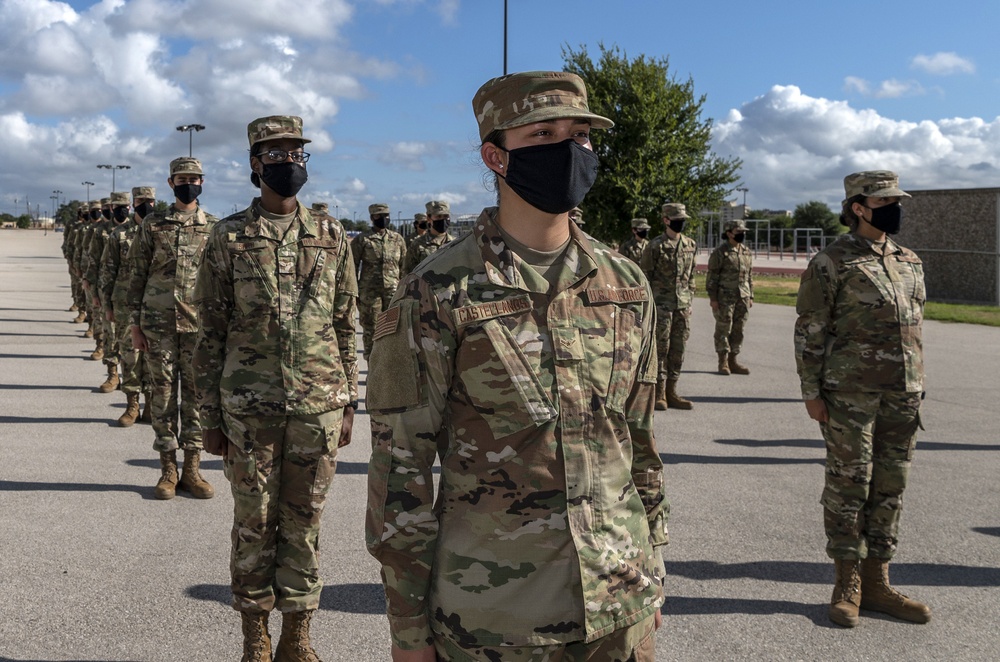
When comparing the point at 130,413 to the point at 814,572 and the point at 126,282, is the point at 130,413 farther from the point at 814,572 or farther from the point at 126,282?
the point at 814,572

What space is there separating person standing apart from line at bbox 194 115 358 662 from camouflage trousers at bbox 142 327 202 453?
257 cm

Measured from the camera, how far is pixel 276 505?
3.90 metres

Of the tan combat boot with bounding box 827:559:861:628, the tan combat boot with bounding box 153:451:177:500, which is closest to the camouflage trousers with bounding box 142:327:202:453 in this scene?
the tan combat boot with bounding box 153:451:177:500

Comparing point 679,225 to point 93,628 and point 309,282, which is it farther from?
point 93,628

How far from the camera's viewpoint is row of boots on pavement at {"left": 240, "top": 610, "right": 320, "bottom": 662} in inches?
147

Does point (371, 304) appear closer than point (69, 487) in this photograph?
No

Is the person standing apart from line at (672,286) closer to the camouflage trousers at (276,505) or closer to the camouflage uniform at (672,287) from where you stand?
the camouflage uniform at (672,287)

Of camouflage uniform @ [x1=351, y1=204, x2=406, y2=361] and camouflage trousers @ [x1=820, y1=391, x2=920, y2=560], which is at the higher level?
camouflage uniform @ [x1=351, y1=204, x2=406, y2=361]

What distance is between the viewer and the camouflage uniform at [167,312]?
21.0 feet

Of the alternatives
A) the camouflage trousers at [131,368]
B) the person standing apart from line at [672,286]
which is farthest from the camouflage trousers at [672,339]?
the camouflage trousers at [131,368]

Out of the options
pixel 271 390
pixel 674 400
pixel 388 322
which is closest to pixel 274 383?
pixel 271 390

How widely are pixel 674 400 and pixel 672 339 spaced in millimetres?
786

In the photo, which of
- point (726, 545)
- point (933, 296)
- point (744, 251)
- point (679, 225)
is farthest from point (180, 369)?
point (933, 296)

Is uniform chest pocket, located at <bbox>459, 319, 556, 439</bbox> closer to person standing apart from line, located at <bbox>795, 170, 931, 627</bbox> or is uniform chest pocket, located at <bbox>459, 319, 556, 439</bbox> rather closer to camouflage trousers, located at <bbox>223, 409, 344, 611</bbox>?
camouflage trousers, located at <bbox>223, 409, 344, 611</bbox>
